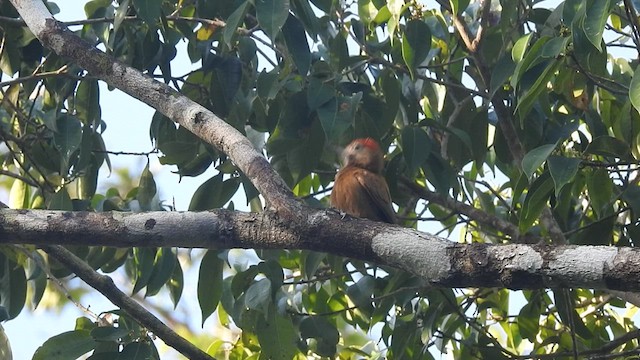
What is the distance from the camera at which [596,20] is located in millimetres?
2803

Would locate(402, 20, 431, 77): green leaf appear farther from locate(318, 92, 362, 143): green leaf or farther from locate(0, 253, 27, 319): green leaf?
locate(0, 253, 27, 319): green leaf

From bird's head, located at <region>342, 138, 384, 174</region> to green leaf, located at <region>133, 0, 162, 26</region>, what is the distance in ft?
4.57

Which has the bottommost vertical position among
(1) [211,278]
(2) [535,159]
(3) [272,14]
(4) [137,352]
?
(4) [137,352]

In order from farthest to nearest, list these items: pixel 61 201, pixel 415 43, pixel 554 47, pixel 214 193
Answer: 1. pixel 214 193
2. pixel 61 201
3. pixel 415 43
4. pixel 554 47

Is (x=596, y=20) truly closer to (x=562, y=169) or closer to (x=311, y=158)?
(x=562, y=169)

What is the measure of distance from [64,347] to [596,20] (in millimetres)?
2172

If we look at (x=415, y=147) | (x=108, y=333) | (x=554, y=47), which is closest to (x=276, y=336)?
(x=108, y=333)

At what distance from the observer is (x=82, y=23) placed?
13.4 feet

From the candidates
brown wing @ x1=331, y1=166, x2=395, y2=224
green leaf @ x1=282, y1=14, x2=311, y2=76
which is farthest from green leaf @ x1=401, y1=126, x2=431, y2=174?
brown wing @ x1=331, y1=166, x2=395, y2=224

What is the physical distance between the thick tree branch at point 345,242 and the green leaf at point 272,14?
65cm

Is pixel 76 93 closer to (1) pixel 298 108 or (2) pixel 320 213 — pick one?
(1) pixel 298 108

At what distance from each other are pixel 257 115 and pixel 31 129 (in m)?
1.20

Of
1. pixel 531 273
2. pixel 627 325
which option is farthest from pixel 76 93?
pixel 627 325

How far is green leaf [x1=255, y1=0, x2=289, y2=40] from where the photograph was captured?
3.26 m
